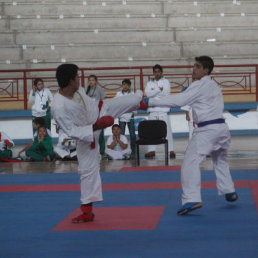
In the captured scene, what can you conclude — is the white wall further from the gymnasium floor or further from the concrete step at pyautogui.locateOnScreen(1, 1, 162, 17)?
the concrete step at pyautogui.locateOnScreen(1, 1, 162, 17)

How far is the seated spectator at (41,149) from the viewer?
34.8 feet

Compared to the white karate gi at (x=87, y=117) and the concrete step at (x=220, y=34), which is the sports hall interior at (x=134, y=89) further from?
the white karate gi at (x=87, y=117)

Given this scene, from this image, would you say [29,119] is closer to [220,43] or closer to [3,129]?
[3,129]

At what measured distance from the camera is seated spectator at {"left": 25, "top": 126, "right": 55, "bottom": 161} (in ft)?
34.8

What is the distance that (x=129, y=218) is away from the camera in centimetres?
555

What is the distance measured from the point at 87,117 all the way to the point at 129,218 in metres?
1.09

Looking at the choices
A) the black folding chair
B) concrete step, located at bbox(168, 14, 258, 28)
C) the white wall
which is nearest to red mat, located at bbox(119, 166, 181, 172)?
the black folding chair

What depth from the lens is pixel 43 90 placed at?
12117 millimetres

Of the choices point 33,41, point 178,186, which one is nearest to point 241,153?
point 178,186

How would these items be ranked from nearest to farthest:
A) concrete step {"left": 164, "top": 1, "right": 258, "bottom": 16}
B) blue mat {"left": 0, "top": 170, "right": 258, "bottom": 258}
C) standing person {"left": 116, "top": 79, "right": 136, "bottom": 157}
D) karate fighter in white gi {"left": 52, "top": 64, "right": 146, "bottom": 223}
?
blue mat {"left": 0, "top": 170, "right": 258, "bottom": 258} < karate fighter in white gi {"left": 52, "top": 64, "right": 146, "bottom": 223} < standing person {"left": 116, "top": 79, "right": 136, "bottom": 157} < concrete step {"left": 164, "top": 1, "right": 258, "bottom": 16}

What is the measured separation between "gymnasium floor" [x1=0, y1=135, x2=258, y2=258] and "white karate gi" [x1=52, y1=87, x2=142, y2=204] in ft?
1.25

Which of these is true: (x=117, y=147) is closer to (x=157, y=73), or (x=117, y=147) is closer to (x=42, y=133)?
(x=42, y=133)

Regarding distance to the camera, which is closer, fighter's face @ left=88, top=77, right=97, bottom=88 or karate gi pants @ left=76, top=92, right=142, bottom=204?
karate gi pants @ left=76, top=92, right=142, bottom=204

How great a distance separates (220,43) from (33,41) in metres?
5.85
